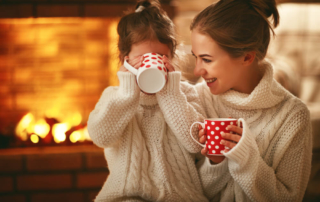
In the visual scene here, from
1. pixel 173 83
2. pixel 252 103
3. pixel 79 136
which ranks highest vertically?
pixel 173 83

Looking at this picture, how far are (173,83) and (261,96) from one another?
332mm

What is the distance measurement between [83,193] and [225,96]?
1.29 meters

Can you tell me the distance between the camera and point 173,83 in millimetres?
958

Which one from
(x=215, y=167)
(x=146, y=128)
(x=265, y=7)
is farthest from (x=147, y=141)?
(x=265, y=7)

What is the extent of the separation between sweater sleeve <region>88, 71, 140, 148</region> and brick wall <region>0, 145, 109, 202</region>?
99 centimetres

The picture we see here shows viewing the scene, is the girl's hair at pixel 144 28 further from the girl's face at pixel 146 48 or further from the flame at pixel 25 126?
the flame at pixel 25 126

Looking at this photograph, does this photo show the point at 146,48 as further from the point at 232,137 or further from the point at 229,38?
the point at 232,137

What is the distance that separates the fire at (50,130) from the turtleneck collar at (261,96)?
121 cm

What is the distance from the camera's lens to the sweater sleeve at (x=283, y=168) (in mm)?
929

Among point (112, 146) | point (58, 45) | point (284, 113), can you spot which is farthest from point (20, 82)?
point (284, 113)

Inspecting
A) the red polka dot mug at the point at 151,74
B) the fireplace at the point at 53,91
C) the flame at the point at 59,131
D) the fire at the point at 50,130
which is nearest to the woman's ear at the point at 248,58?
the red polka dot mug at the point at 151,74

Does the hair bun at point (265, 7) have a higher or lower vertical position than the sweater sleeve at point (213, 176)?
higher

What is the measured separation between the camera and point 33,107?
2111mm

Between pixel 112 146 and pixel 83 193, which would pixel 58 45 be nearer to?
pixel 83 193
